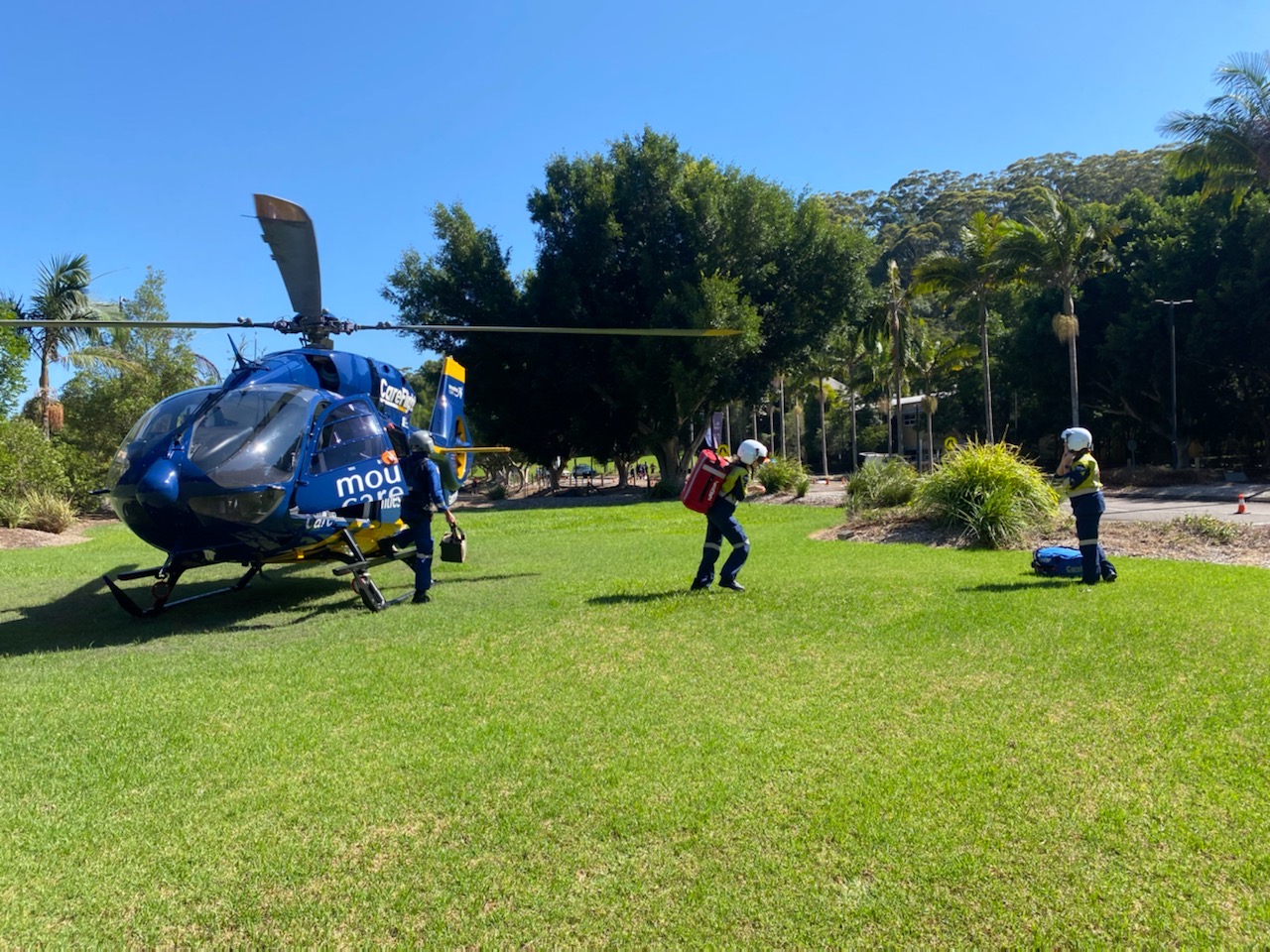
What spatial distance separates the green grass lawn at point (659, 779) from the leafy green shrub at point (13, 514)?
14.4 meters

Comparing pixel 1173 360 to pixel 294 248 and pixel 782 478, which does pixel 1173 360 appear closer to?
pixel 782 478

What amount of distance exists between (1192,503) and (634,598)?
20549 mm

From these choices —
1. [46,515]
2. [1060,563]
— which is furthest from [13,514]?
[1060,563]

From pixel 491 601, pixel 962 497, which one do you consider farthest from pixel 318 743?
pixel 962 497

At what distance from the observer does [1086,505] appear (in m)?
8.91

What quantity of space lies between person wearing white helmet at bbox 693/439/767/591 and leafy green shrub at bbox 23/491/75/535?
59.4ft

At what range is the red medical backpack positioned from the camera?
29.0ft

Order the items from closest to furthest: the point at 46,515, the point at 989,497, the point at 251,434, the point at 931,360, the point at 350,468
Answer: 1. the point at 251,434
2. the point at 350,468
3. the point at 989,497
4. the point at 46,515
5. the point at 931,360

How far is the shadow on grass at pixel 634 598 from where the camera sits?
8750 mm

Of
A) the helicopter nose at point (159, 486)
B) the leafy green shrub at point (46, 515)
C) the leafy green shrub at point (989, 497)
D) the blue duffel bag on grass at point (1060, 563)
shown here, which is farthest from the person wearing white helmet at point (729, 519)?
the leafy green shrub at point (46, 515)

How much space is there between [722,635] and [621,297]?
25.2m

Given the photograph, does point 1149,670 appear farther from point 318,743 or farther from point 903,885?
point 318,743

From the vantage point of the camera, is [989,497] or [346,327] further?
[989,497]

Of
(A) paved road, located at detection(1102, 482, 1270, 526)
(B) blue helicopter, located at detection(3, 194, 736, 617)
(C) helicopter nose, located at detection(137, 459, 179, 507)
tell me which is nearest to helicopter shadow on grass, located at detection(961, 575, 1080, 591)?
(B) blue helicopter, located at detection(3, 194, 736, 617)
